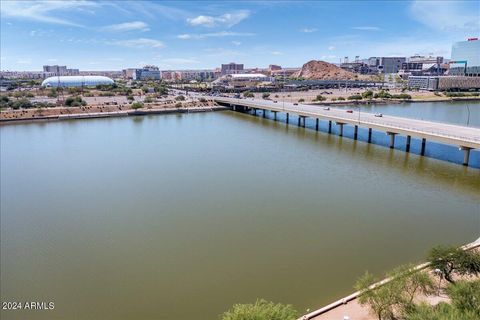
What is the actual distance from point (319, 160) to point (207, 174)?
8933 millimetres

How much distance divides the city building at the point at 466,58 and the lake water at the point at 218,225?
112 m

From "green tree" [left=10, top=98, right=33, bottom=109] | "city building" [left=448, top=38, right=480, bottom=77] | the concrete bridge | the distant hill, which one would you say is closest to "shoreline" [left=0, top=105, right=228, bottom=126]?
"green tree" [left=10, top=98, right=33, bottom=109]

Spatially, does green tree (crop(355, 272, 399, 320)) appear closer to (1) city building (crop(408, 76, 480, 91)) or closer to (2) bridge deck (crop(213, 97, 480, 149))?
(2) bridge deck (crop(213, 97, 480, 149))

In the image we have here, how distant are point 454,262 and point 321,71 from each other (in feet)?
578

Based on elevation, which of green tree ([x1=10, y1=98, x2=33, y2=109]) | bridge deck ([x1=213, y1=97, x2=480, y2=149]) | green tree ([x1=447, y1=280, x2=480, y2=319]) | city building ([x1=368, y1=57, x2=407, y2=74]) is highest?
city building ([x1=368, y1=57, x2=407, y2=74])

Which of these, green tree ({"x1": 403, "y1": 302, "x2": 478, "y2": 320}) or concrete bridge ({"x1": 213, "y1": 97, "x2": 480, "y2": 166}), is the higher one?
concrete bridge ({"x1": 213, "y1": 97, "x2": 480, "y2": 166})

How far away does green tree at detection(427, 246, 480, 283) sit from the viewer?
10.3 m

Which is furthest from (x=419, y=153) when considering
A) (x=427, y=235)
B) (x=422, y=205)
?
(x=427, y=235)

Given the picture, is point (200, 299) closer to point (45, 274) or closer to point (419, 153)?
point (45, 274)

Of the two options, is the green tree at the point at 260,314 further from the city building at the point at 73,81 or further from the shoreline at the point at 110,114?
the city building at the point at 73,81

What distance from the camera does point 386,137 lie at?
36.4 meters

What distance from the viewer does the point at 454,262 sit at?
10445 millimetres

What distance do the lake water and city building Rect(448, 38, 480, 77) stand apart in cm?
11235
